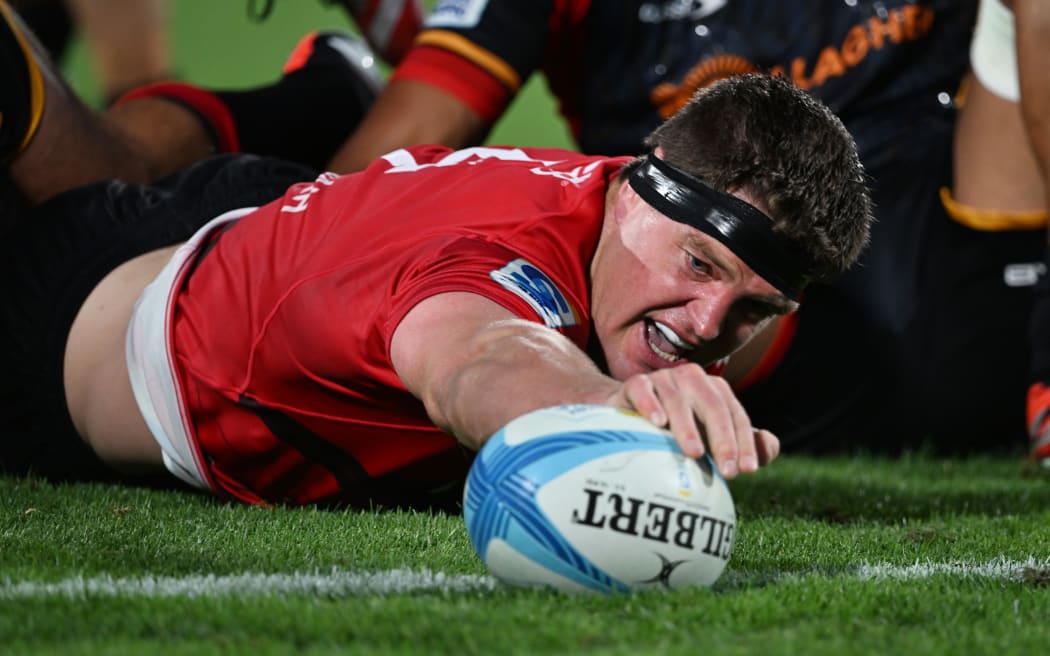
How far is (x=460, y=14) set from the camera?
5.03 meters

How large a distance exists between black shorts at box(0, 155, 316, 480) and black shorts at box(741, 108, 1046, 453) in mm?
2132

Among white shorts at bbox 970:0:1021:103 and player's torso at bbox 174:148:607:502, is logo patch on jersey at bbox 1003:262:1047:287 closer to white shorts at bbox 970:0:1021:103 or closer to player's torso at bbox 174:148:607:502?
white shorts at bbox 970:0:1021:103

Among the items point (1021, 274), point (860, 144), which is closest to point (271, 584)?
point (1021, 274)

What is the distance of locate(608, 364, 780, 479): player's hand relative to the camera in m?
1.83

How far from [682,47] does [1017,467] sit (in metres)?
2.07

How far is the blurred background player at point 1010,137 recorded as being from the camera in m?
4.12

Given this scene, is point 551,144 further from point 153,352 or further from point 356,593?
point 356,593

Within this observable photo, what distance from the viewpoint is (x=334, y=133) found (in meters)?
5.17

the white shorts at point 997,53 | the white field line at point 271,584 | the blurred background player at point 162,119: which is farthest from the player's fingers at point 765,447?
the white shorts at point 997,53

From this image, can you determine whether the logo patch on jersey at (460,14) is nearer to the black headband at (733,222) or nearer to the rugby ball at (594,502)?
the black headband at (733,222)

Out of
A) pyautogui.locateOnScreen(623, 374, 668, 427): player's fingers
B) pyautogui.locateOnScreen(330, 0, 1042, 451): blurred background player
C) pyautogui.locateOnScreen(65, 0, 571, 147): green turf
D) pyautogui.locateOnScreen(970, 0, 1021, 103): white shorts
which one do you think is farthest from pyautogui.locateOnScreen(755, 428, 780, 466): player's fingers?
pyautogui.locateOnScreen(65, 0, 571, 147): green turf

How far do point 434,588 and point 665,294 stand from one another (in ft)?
2.53

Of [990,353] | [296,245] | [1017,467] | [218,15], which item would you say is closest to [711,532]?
[296,245]

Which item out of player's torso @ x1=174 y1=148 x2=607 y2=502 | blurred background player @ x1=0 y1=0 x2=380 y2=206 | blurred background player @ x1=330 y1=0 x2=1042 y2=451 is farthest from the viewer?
blurred background player @ x1=330 y1=0 x2=1042 y2=451
